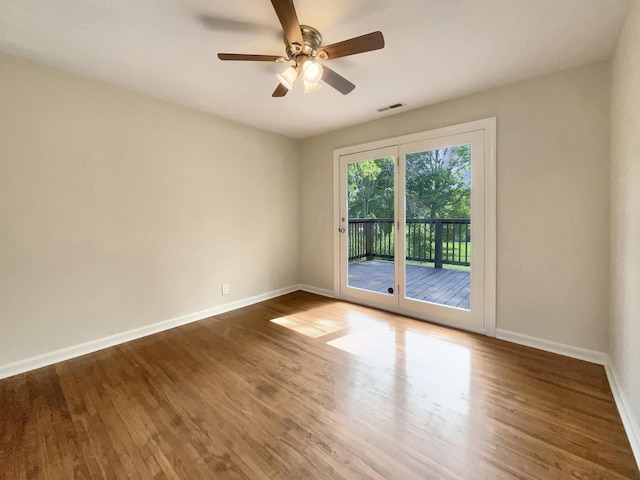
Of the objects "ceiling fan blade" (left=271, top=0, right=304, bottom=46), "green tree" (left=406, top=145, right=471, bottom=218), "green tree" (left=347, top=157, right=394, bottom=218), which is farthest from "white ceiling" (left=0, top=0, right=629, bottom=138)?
"green tree" (left=347, top=157, right=394, bottom=218)

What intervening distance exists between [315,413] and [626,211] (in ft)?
7.23

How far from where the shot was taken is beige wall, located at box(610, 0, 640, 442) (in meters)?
1.43

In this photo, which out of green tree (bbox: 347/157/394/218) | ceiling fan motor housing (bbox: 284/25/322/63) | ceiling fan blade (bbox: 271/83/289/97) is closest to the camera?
ceiling fan motor housing (bbox: 284/25/322/63)

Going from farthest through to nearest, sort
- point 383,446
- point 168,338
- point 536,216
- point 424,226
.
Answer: point 424,226 → point 168,338 → point 536,216 → point 383,446

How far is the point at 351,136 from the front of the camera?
3.69 metres

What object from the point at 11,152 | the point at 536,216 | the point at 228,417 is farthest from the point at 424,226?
the point at 11,152

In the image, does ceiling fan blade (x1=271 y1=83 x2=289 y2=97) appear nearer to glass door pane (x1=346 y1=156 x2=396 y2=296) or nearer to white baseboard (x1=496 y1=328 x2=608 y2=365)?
glass door pane (x1=346 y1=156 x2=396 y2=296)

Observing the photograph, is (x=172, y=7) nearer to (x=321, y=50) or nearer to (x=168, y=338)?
(x=321, y=50)

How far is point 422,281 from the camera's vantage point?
10.5 ft

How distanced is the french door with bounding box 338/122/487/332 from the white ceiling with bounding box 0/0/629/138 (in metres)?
0.70

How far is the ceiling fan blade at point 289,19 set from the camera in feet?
4.35

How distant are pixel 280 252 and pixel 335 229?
91 cm

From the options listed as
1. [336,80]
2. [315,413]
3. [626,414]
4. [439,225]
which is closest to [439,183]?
[439,225]

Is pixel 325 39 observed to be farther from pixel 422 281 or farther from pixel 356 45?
pixel 422 281
